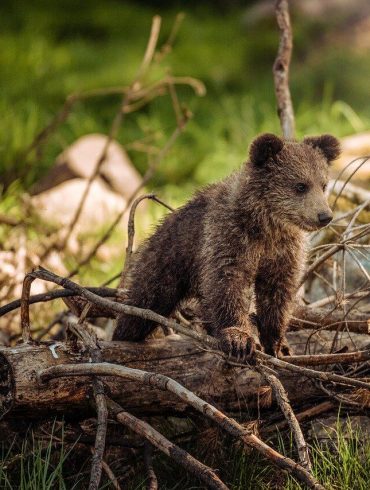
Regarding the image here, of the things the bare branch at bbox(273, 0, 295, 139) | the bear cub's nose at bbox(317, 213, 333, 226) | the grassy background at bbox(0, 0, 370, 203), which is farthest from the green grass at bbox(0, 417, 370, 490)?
the grassy background at bbox(0, 0, 370, 203)

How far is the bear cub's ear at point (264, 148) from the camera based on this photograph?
3.74m

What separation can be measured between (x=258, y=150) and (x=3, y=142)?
5.25m

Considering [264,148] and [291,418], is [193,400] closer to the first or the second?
[291,418]

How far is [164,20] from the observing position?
1155 centimetres

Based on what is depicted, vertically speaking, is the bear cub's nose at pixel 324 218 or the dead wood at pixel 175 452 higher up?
the bear cub's nose at pixel 324 218

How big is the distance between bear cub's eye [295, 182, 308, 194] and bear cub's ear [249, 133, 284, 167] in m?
0.17

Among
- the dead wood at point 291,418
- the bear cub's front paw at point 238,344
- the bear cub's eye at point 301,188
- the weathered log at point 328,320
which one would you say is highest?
the bear cub's eye at point 301,188

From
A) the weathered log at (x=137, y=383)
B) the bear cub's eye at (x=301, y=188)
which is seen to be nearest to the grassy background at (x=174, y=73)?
the weathered log at (x=137, y=383)

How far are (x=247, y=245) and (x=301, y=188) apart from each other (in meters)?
0.31

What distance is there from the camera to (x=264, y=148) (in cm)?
376

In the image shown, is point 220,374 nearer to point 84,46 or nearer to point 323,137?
point 323,137

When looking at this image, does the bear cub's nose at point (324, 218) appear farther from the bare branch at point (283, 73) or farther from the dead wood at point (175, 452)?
the bare branch at point (283, 73)

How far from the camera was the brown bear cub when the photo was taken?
3.67m

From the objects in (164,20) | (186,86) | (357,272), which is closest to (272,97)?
(186,86)
